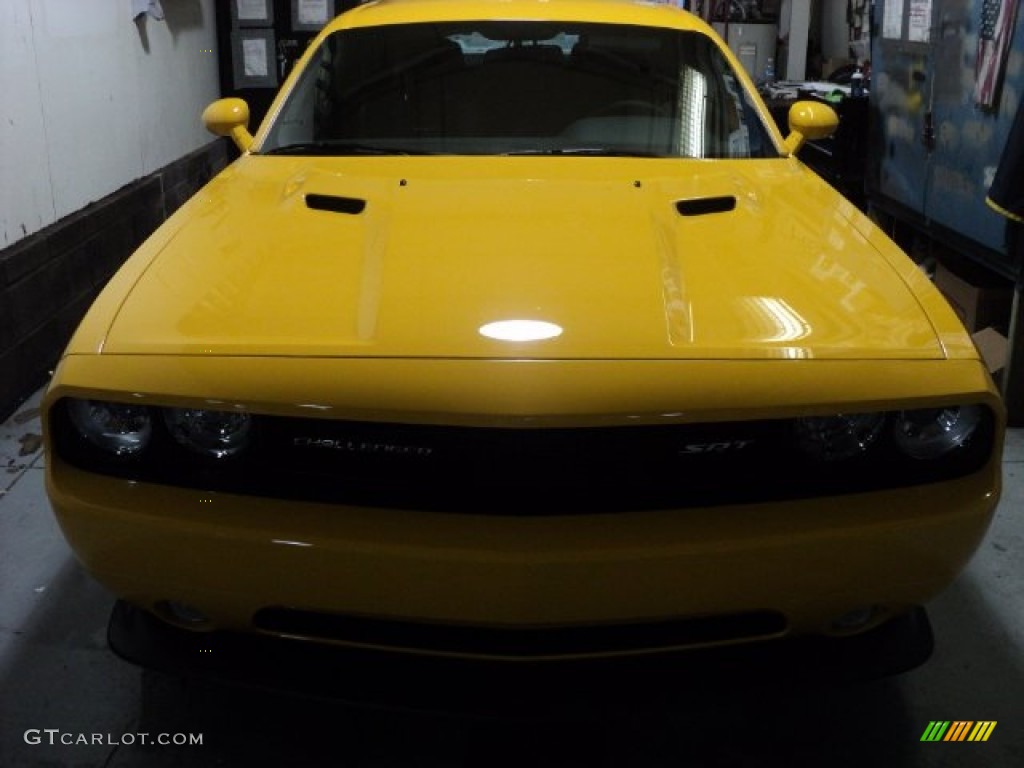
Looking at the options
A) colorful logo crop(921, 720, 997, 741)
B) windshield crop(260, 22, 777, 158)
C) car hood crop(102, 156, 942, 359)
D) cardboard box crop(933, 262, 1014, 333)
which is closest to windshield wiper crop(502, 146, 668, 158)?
windshield crop(260, 22, 777, 158)

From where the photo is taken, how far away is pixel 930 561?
1.63 m

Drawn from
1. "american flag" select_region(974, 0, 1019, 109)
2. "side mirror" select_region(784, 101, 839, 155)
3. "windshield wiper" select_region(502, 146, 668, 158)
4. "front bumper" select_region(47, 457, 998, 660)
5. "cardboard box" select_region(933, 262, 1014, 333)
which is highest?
"american flag" select_region(974, 0, 1019, 109)

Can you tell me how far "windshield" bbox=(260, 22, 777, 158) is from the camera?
269cm

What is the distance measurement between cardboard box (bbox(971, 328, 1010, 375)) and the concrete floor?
1599 millimetres

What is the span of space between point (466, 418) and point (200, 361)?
0.44 m

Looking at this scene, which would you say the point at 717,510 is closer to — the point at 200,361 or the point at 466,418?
the point at 466,418

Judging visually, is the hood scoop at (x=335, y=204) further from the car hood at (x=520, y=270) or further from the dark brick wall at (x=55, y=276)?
the dark brick wall at (x=55, y=276)

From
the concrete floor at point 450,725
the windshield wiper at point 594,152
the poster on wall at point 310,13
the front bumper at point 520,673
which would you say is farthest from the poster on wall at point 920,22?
the poster on wall at point 310,13

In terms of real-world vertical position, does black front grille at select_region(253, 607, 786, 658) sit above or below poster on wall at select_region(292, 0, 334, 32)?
below

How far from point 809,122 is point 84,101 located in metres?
3.13

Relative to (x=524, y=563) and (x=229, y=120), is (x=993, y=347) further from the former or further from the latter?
(x=524, y=563)

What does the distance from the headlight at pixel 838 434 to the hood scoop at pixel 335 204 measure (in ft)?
3.40

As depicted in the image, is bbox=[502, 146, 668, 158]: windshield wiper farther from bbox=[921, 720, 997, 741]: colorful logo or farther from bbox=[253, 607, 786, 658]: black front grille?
bbox=[921, 720, 997, 741]: colorful logo

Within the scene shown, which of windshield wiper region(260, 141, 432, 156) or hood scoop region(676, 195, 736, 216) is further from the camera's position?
windshield wiper region(260, 141, 432, 156)
